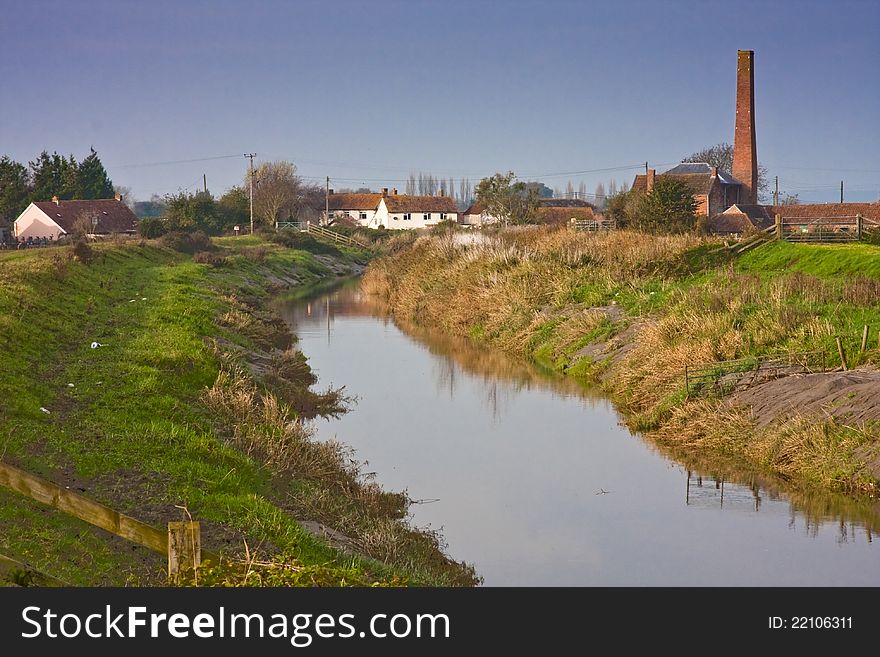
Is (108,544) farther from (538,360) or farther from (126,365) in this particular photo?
(538,360)

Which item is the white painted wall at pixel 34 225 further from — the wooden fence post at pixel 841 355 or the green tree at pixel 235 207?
the wooden fence post at pixel 841 355

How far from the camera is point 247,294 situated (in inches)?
1914

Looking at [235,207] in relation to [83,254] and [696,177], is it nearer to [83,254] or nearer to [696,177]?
[696,177]

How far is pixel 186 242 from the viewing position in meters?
64.5

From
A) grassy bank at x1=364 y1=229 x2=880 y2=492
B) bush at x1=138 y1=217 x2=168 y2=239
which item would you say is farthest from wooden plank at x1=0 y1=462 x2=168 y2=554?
bush at x1=138 y1=217 x2=168 y2=239

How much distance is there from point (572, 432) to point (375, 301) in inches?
1247

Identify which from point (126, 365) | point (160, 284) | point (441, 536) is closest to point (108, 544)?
point (441, 536)

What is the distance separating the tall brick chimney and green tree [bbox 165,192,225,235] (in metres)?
42.9

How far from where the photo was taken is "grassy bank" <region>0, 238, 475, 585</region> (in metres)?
11.1

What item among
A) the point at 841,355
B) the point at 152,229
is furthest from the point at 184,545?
the point at 152,229

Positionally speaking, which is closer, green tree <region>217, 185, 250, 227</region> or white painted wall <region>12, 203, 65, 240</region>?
white painted wall <region>12, 203, 65, 240</region>

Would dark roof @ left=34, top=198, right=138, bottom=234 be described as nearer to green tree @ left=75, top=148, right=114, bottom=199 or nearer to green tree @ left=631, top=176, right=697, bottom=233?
green tree @ left=75, top=148, right=114, bottom=199

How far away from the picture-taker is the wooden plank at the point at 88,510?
8656mm

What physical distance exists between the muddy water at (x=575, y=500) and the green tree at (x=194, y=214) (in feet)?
177
